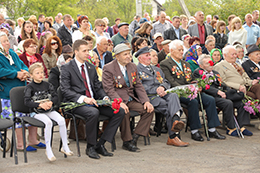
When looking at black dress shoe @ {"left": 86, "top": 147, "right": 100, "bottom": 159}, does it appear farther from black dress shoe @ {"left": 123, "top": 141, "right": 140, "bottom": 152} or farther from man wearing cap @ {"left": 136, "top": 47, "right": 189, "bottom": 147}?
man wearing cap @ {"left": 136, "top": 47, "right": 189, "bottom": 147}

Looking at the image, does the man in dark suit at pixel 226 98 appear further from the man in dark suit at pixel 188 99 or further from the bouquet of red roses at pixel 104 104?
the bouquet of red roses at pixel 104 104

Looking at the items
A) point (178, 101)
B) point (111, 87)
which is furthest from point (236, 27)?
point (111, 87)

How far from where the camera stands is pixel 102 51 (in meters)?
7.94

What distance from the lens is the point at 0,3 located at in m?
25.8

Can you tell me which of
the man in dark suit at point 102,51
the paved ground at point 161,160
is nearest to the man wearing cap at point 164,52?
the man in dark suit at point 102,51

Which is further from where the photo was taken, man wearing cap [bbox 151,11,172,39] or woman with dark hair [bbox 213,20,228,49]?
man wearing cap [bbox 151,11,172,39]

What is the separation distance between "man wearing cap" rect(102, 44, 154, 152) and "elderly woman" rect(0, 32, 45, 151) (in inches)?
55.2

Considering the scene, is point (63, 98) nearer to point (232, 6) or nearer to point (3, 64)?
point (3, 64)

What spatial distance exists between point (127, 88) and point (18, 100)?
1.91 m

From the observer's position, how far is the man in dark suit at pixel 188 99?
671 centimetres

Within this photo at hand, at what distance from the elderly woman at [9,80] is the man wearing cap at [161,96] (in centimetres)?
218

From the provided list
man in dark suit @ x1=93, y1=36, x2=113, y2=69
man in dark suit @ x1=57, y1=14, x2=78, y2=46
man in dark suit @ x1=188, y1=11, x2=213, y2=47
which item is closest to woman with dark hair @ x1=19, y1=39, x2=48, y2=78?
man in dark suit @ x1=93, y1=36, x2=113, y2=69

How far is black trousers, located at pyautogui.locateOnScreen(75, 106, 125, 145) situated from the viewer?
5.41 m

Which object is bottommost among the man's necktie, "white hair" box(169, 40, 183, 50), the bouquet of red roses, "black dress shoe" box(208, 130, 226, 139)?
"black dress shoe" box(208, 130, 226, 139)
